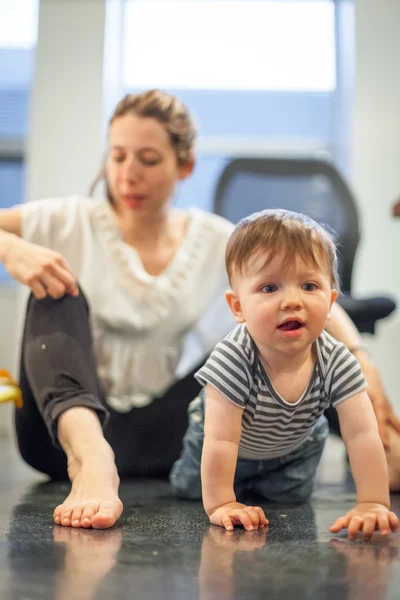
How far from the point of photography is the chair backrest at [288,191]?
194 cm

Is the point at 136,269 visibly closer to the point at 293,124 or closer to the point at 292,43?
the point at 293,124

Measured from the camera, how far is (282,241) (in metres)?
0.80

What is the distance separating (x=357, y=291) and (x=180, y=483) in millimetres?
1803

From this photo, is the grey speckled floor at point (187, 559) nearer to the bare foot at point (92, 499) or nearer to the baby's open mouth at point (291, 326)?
the bare foot at point (92, 499)

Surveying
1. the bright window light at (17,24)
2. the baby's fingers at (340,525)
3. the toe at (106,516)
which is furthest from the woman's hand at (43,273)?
the bright window light at (17,24)

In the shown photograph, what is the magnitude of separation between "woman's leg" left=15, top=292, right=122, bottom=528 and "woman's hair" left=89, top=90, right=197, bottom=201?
1.23 feet

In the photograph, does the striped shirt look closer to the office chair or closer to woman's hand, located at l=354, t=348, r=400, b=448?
woman's hand, located at l=354, t=348, r=400, b=448

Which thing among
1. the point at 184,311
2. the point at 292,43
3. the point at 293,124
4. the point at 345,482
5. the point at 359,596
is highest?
the point at 292,43

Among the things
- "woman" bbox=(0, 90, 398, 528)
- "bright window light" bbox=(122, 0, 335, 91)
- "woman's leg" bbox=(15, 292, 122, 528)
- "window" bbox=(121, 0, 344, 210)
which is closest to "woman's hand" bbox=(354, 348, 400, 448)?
"woman" bbox=(0, 90, 398, 528)

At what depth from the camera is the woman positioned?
112cm

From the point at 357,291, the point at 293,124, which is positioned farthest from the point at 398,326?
the point at 293,124

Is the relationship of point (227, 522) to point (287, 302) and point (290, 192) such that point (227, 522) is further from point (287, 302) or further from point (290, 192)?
point (290, 192)

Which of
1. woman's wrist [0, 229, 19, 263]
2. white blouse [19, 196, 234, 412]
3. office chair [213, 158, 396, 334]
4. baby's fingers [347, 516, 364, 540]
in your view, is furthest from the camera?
office chair [213, 158, 396, 334]

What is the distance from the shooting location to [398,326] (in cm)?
260
